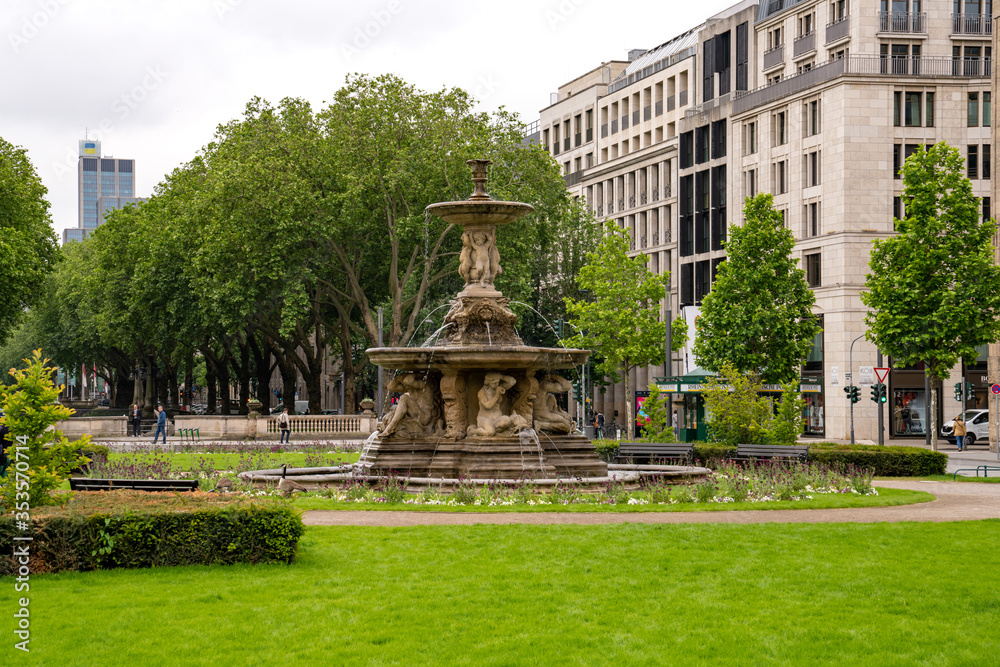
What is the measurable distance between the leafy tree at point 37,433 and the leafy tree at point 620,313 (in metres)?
43.3

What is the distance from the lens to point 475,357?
2375 cm

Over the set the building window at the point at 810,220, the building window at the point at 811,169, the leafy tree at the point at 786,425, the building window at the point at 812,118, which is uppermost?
the building window at the point at 812,118

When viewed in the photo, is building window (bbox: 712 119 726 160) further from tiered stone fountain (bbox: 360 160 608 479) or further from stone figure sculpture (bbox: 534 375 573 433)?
stone figure sculpture (bbox: 534 375 573 433)

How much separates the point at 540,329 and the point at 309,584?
61291mm

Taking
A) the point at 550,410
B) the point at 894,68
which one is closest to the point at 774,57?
the point at 894,68

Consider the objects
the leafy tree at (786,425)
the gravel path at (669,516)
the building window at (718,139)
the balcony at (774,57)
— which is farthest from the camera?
the building window at (718,139)

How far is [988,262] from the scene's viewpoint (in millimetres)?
42500

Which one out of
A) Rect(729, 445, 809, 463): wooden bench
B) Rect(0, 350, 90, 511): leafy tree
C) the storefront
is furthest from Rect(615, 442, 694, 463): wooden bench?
Rect(0, 350, 90, 511): leafy tree

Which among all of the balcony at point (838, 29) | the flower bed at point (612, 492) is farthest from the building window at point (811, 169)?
the flower bed at point (612, 492)

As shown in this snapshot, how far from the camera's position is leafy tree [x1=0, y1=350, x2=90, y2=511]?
45.1 feet

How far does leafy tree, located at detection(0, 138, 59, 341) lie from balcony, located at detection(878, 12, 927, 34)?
41.1 metres

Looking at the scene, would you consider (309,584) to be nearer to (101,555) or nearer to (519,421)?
(101,555)

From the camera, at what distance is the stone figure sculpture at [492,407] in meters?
24.1

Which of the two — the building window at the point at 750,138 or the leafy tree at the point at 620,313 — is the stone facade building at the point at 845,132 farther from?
Answer: the leafy tree at the point at 620,313
